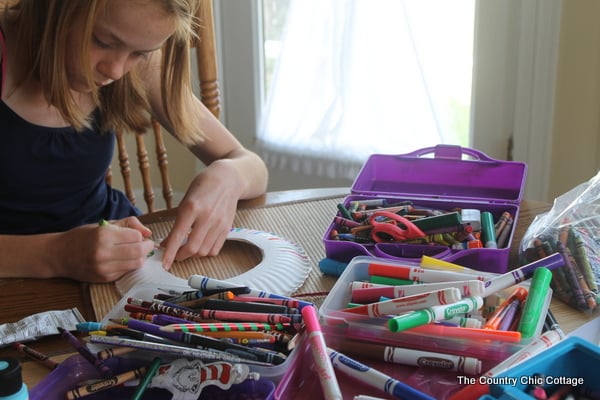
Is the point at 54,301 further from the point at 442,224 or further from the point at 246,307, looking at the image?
the point at 442,224

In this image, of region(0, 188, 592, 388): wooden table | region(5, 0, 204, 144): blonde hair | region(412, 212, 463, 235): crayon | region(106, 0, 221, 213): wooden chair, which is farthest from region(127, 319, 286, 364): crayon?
region(106, 0, 221, 213): wooden chair

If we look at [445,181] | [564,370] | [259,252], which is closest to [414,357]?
[564,370]

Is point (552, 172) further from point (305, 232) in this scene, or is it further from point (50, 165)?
point (50, 165)

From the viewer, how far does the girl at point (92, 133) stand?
0.87 metres

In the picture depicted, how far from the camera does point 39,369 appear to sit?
2.11ft

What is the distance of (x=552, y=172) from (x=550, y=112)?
0.48 feet

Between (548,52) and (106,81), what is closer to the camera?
(106,81)

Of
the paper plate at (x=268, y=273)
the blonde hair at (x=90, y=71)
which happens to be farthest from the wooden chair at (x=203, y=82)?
the paper plate at (x=268, y=273)

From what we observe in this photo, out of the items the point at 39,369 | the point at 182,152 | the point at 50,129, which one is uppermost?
the point at 50,129

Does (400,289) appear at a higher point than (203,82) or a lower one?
lower

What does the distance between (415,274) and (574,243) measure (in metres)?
0.20

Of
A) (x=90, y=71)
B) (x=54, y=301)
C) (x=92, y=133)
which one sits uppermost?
(x=90, y=71)

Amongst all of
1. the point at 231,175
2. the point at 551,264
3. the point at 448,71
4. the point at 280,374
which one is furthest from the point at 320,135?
the point at 280,374

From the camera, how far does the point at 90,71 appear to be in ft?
3.03
